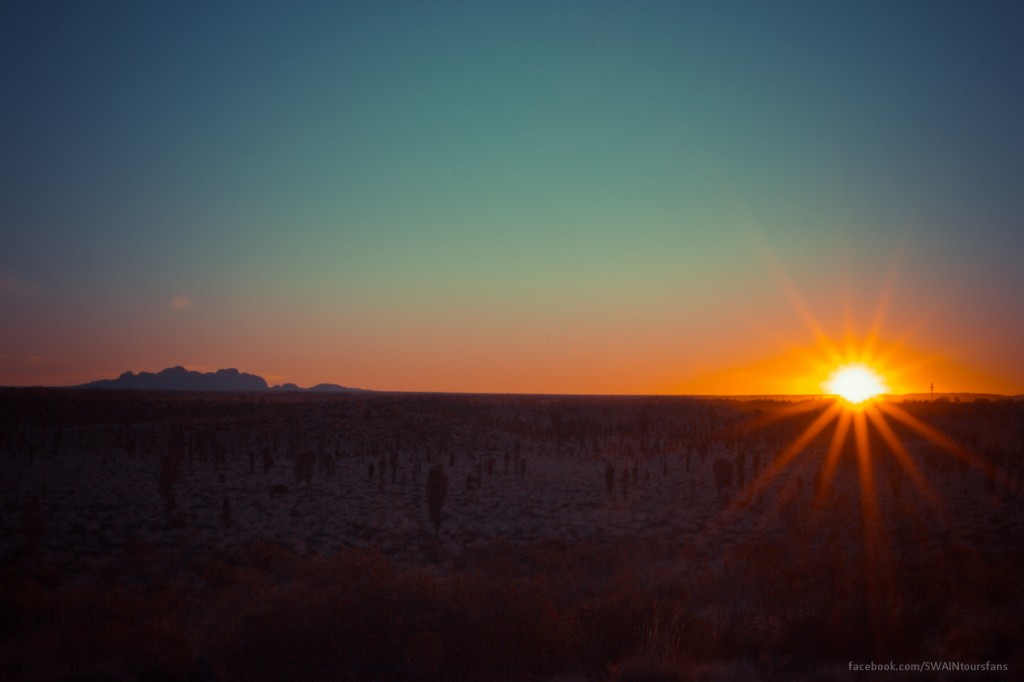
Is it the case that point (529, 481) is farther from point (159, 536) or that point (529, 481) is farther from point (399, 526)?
point (159, 536)

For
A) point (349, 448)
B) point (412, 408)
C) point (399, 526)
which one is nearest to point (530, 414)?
point (412, 408)

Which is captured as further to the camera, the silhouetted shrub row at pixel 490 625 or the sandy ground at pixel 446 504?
the sandy ground at pixel 446 504

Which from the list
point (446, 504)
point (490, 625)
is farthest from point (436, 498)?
point (490, 625)

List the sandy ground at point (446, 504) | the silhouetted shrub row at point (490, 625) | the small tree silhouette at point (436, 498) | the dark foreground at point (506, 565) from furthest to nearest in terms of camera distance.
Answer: the small tree silhouette at point (436, 498)
the sandy ground at point (446, 504)
the dark foreground at point (506, 565)
the silhouetted shrub row at point (490, 625)

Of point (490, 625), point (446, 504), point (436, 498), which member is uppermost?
point (436, 498)

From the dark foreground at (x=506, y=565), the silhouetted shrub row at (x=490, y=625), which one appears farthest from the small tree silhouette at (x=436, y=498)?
the silhouetted shrub row at (x=490, y=625)

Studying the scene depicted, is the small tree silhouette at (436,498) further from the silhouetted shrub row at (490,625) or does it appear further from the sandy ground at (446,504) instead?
the silhouetted shrub row at (490,625)

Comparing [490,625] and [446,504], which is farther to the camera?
[446,504]

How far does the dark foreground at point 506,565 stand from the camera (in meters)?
7.57

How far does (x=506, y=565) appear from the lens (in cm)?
1220

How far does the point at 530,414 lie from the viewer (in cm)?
5756

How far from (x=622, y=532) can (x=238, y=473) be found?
593 inches

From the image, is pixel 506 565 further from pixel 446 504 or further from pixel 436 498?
pixel 446 504

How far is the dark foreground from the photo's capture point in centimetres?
757
